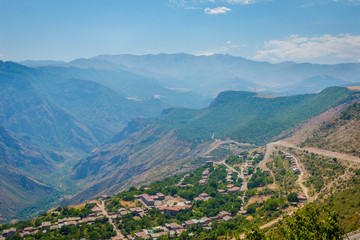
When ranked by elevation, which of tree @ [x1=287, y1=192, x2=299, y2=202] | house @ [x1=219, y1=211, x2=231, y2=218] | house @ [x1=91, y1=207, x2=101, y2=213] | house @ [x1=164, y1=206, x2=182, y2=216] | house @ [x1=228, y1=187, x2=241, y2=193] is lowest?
house @ [x1=91, y1=207, x2=101, y2=213]

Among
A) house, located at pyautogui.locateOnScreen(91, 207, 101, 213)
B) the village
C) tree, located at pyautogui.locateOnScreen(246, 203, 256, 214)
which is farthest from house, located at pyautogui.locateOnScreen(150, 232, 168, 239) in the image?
house, located at pyautogui.locateOnScreen(91, 207, 101, 213)

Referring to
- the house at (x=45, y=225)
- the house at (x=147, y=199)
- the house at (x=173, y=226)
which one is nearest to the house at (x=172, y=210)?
the house at (x=147, y=199)

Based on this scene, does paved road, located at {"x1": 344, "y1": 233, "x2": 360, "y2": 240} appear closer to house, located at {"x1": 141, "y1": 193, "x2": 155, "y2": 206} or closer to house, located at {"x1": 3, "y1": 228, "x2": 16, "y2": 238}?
house, located at {"x1": 141, "y1": 193, "x2": 155, "y2": 206}

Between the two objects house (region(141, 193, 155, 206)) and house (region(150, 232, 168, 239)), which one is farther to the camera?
house (region(141, 193, 155, 206))

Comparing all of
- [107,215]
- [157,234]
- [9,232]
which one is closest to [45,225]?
[9,232]

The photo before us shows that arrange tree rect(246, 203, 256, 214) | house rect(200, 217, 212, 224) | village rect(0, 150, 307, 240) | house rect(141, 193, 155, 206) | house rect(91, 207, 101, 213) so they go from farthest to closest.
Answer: house rect(141, 193, 155, 206)
house rect(91, 207, 101, 213)
tree rect(246, 203, 256, 214)
house rect(200, 217, 212, 224)
village rect(0, 150, 307, 240)

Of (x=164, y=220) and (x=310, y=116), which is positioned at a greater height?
(x=310, y=116)

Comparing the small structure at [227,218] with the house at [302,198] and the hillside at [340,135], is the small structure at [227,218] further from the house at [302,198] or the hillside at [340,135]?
the hillside at [340,135]

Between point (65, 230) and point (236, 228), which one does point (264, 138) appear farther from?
point (65, 230)

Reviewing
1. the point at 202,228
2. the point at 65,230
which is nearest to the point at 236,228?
the point at 202,228

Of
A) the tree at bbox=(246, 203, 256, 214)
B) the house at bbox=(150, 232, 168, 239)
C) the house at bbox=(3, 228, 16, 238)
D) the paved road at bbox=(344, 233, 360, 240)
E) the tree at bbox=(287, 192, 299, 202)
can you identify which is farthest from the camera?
the tree at bbox=(246, 203, 256, 214)

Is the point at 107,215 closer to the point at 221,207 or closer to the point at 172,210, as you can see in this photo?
the point at 172,210
